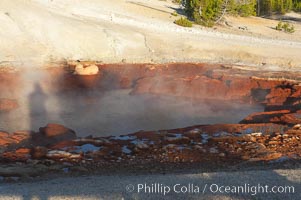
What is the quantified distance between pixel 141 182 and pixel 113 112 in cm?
706

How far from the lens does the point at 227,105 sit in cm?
1780

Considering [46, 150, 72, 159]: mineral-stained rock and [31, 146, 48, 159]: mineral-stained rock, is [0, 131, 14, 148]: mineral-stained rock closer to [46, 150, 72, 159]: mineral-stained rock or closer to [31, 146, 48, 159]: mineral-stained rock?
[31, 146, 48, 159]: mineral-stained rock

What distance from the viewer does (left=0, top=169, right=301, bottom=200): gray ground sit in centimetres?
859

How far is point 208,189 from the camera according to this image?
29.2 feet

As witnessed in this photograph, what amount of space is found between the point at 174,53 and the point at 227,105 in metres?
8.18

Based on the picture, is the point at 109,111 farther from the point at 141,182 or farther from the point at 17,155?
the point at 141,182

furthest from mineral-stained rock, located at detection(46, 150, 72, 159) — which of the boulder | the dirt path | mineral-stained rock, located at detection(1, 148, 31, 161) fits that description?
the dirt path

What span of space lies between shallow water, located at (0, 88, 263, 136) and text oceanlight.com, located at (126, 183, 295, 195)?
213 inches

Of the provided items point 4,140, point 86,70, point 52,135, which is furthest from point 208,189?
point 86,70

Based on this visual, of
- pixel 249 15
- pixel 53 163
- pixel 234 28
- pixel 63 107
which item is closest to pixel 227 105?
pixel 63 107

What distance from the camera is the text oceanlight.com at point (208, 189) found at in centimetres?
879

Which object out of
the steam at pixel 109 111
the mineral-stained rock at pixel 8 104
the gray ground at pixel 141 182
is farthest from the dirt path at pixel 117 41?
the gray ground at pixel 141 182

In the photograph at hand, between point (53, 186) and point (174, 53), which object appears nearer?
point (53, 186)

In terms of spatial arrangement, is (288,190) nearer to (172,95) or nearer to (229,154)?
(229,154)
